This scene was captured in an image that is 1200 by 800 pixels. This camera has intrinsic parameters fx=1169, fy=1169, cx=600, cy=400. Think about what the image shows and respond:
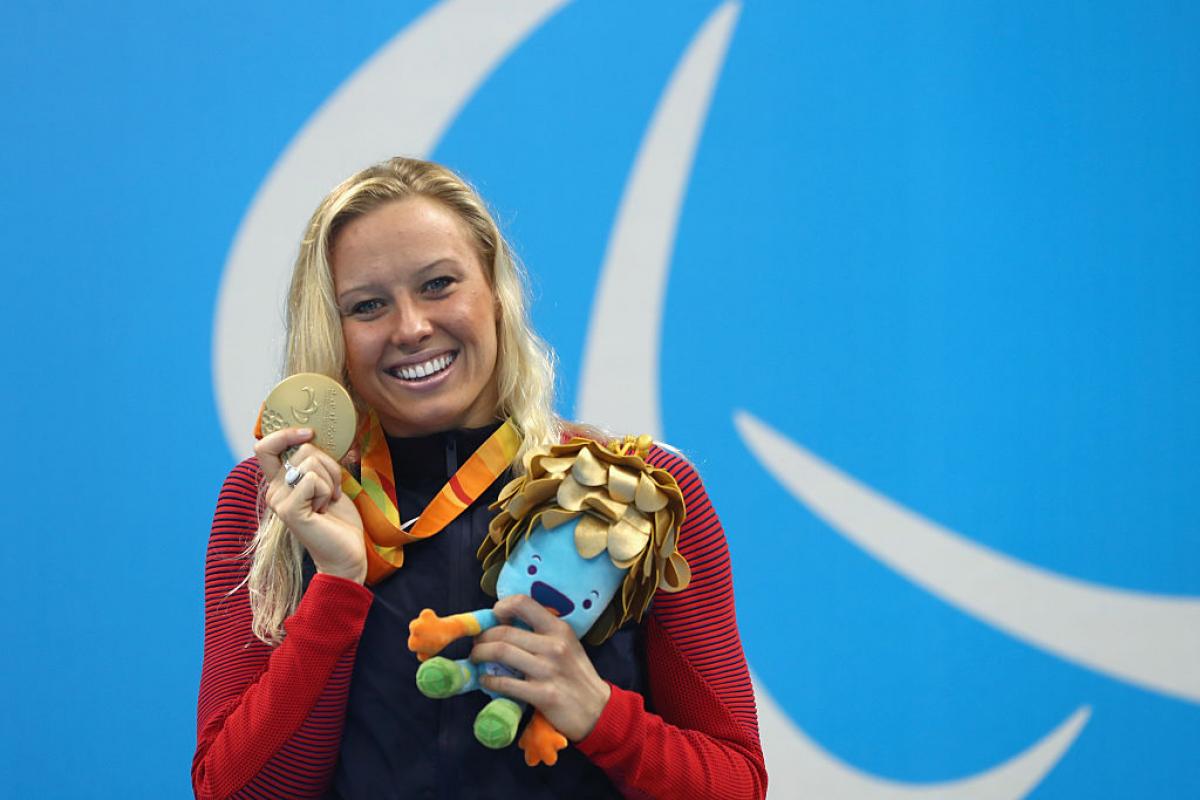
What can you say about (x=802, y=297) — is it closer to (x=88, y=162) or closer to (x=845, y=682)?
(x=845, y=682)

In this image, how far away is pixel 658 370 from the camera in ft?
7.23

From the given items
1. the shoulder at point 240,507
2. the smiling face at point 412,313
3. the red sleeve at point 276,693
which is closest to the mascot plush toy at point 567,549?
the red sleeve at point 276,693

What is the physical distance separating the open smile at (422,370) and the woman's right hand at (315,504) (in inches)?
5.1

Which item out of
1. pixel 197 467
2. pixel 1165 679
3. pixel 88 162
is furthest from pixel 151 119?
pixel 1165 679

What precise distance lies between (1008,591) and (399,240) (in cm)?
145

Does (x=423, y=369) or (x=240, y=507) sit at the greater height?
(x=423, y=369)

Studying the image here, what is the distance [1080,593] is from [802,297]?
78 centimetres

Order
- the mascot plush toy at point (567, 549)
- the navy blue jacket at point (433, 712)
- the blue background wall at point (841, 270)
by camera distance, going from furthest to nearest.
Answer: the blue background wall at point (841, 270) < the navy blue jacket at point (433, 712) < the mascot plush toy at point (567, 549)

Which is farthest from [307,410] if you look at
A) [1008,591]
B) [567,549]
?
[1008,591]

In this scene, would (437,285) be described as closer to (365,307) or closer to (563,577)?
(365,307)

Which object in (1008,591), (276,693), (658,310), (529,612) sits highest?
(658,310)

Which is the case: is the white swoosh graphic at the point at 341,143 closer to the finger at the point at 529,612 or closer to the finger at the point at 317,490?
the finger at the point at 317,490

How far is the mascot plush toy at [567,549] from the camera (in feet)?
3.66

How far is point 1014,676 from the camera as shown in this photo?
7.29 feet
